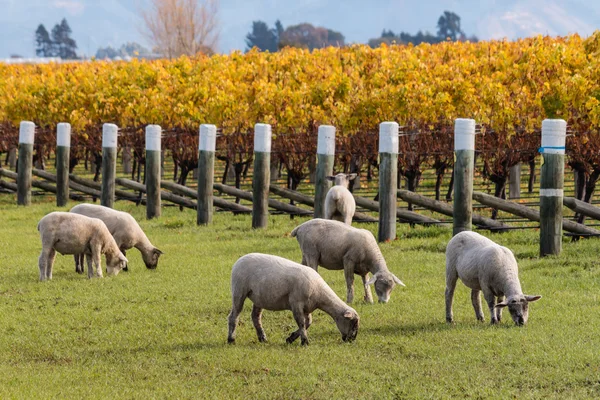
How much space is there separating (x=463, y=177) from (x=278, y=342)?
25.1 ft

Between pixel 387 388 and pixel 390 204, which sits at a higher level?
pixel 390 204

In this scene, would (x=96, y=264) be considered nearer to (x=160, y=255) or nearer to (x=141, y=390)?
(x=160, y=255)

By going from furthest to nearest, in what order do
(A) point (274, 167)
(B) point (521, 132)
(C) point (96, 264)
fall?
(A) point (274, 167) < (B) point (521, 132) < (C) point (96, 264)

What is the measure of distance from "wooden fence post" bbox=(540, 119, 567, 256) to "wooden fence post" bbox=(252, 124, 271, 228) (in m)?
6.68

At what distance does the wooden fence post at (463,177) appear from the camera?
1838cm

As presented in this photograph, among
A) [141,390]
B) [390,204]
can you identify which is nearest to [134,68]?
[390,204]

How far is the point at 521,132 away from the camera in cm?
2491

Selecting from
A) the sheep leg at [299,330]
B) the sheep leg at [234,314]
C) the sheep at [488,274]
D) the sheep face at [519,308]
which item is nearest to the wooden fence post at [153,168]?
the sheep at [488,274]

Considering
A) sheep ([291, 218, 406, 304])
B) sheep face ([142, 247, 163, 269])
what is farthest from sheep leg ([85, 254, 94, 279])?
sheep ([291, 218, 406, 304])

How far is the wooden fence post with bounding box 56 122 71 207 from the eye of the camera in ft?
90.8

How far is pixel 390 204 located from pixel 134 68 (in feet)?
74.8

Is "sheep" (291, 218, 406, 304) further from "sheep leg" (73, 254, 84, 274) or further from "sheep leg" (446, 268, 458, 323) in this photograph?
"sheep leg" (73, 254, 84, 274)

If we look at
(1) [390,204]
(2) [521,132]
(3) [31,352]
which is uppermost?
(2) [521,132]

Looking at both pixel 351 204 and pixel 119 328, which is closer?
pixel 119 328
